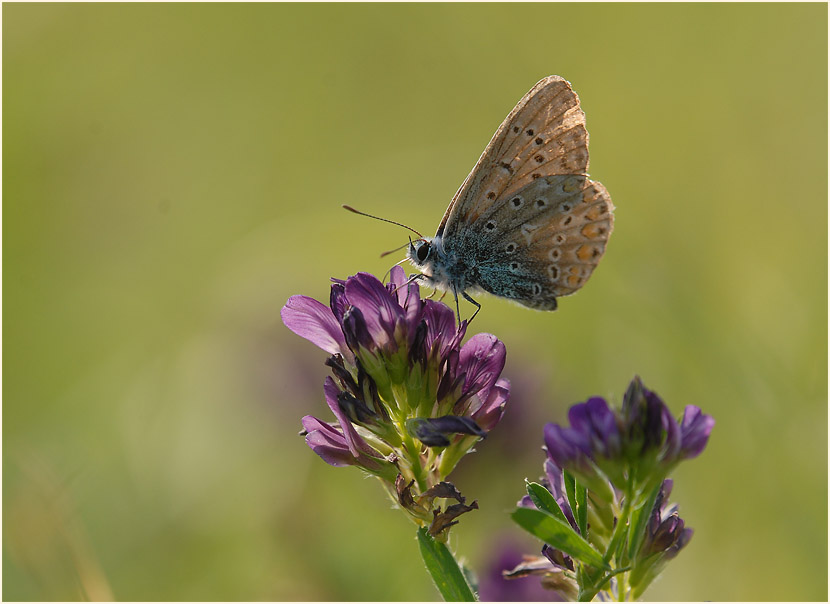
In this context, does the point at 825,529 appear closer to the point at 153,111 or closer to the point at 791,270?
the point at 791,270

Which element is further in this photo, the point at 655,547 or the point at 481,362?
the point at 481,362

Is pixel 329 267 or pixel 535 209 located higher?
pixel 329 267

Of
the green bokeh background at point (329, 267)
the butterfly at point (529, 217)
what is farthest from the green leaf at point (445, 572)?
the butterfly at point (529, 217)

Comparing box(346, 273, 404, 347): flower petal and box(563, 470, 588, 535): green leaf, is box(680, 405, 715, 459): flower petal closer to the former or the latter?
box(563, 470, 588, 535): green leaf

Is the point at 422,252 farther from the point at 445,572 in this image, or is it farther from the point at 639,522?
the point at 639,522

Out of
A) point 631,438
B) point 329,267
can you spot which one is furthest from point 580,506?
point 329,267

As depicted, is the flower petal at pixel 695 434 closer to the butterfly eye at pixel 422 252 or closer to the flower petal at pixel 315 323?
the flower petal at pixel 315 323

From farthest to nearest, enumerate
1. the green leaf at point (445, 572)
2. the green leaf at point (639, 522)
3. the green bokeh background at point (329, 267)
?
the green bokeh background at point (329, 267) → the green leaf at point (445, 572) → the green leaf at point (639, 522)
